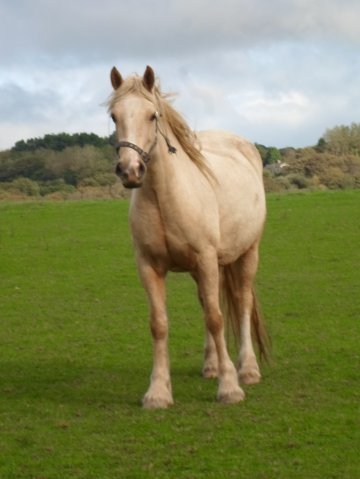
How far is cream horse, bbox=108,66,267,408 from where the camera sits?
24.8 ft

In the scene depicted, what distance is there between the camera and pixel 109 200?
88.2 ft

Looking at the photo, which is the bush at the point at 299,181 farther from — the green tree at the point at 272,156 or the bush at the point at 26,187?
the bush at the point at 26,187

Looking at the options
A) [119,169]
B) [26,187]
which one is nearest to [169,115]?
[119,169]

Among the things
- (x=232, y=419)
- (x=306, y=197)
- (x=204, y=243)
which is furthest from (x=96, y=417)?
(x=306, y=197)

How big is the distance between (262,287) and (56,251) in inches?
229

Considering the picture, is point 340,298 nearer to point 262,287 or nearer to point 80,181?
point 262,287

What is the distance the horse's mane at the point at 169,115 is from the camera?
25.1ft

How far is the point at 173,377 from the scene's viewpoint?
9320 mm

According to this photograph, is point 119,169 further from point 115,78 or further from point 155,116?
point 115,78

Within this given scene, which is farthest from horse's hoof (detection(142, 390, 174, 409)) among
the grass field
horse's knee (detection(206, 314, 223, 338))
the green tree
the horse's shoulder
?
the green tree

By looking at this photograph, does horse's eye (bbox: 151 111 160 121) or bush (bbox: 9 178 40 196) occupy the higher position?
horse's eye (bbox: 151 111 160 121)

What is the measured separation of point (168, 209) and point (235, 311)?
202 cm

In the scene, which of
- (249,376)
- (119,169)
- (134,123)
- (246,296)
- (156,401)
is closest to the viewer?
(119,169)

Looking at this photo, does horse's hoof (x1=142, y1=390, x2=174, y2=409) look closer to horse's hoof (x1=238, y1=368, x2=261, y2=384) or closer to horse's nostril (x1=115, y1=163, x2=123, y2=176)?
horse's hoof (x1=238, y1=368, x2=261, y2=384)
